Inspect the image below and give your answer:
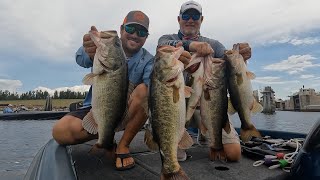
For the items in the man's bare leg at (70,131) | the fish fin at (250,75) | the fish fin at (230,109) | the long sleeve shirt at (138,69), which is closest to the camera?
the fish fin at (250,75)

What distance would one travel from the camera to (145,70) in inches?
193

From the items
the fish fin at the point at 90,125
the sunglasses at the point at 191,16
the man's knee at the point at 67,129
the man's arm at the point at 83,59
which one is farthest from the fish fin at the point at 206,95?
the man's knee at the point at 67,129

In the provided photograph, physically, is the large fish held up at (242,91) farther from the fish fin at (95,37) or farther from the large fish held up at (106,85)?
the fish fin at (95,37)

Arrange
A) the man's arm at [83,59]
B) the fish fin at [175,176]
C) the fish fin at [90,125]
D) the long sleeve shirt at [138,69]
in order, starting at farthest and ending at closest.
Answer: the long sleeve shirt at [138,69], the man's arm at [83,59], the fish fin at [90,125], the fish fin at [175,176]

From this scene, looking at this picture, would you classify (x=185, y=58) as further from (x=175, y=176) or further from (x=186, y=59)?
(x=175, y=176)

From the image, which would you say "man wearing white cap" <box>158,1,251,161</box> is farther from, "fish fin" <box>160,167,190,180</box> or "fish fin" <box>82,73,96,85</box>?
"fish fin" <box>160,167,190,180</box>

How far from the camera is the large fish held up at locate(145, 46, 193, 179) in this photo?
3.27m

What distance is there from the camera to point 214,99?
3967mm

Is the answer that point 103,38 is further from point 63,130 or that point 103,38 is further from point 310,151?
point 310,151

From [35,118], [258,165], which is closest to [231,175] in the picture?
[258,165]

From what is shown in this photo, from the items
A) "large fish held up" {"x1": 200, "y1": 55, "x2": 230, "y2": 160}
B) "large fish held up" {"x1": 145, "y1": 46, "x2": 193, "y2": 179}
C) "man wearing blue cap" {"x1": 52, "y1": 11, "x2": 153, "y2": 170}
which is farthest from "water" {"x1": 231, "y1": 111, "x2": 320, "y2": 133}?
"large fish held up" {"x1": 145, "y1": 46, "x2": 193, "y2": 179}

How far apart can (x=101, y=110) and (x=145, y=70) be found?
1420 millimetres

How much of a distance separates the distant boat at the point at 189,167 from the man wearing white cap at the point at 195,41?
0.20 meters

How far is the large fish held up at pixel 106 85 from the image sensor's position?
3.66 m
